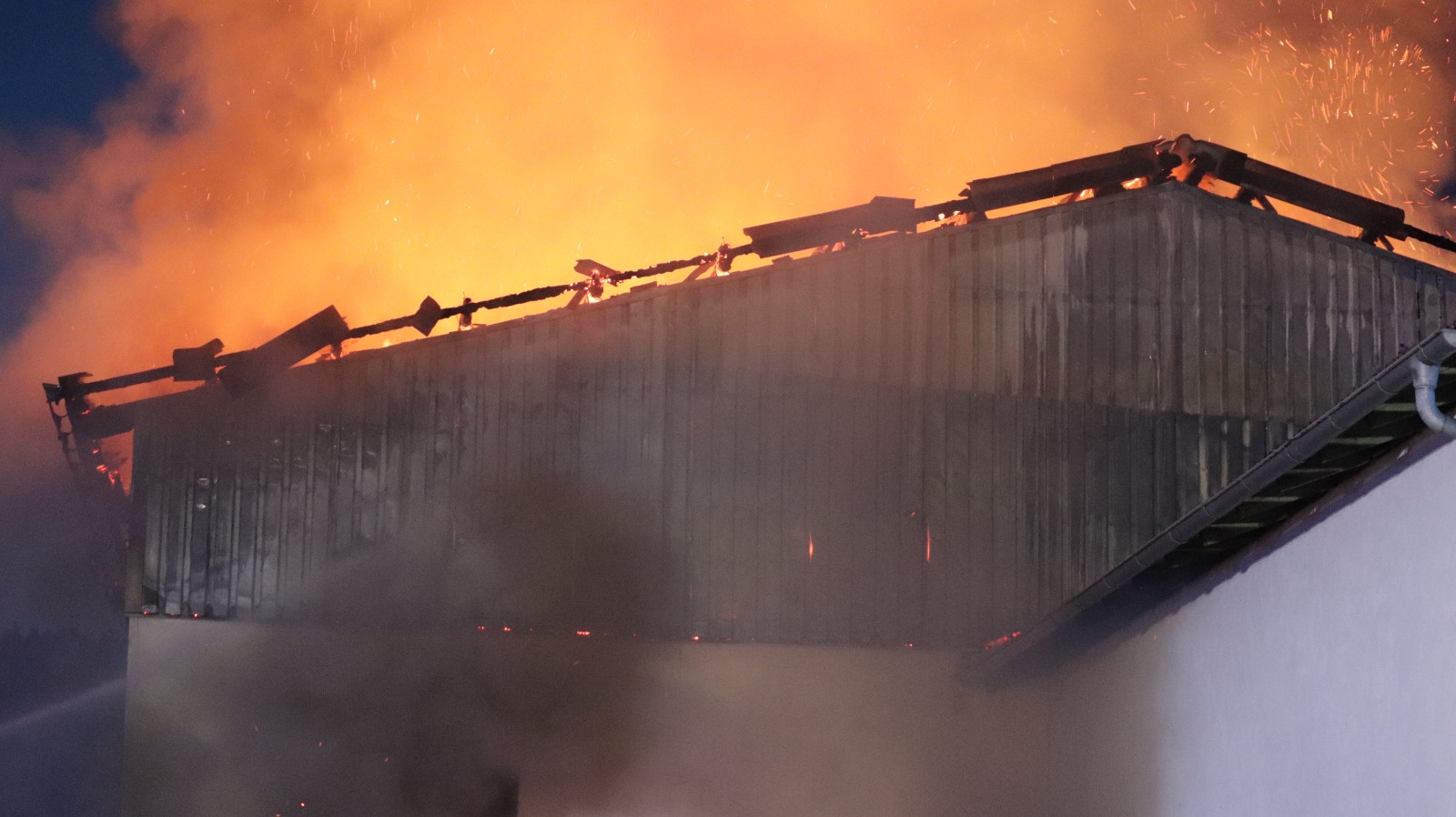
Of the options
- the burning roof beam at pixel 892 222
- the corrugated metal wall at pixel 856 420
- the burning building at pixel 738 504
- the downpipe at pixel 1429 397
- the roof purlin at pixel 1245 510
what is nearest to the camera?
the downpipe at pixel 1429 397

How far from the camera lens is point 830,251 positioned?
12406 millimetres

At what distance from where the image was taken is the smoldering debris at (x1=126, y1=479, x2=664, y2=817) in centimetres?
1175

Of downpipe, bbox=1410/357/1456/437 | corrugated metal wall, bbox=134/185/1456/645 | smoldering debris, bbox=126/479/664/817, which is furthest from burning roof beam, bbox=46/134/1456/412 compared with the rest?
downpipe, bbox=1410/357/1456/437

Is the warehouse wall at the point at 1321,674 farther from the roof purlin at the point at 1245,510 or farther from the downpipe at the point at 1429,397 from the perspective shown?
the downpipe at the point at 1429,397

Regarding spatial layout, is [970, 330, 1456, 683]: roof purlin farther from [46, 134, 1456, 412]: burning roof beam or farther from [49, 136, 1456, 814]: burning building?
[46, 134, 1456, 412]: burning roof beam

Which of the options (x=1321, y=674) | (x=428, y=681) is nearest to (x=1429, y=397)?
(x=1321, y=674)

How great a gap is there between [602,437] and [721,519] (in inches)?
55.9

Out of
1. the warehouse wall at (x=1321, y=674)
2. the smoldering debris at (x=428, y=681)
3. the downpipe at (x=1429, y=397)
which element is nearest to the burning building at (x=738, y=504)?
the smoldering debris at (x=428, y=681)

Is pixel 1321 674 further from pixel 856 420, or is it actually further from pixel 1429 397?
pixel 856 420

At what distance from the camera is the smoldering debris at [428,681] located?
11.8 m

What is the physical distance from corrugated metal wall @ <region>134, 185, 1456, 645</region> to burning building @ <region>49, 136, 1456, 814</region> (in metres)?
0.03

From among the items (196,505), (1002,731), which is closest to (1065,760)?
(1002,731)

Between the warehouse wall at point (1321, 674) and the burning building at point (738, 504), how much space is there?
6.88ft

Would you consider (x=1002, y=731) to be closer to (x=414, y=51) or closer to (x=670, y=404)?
(x=670, y=404)
